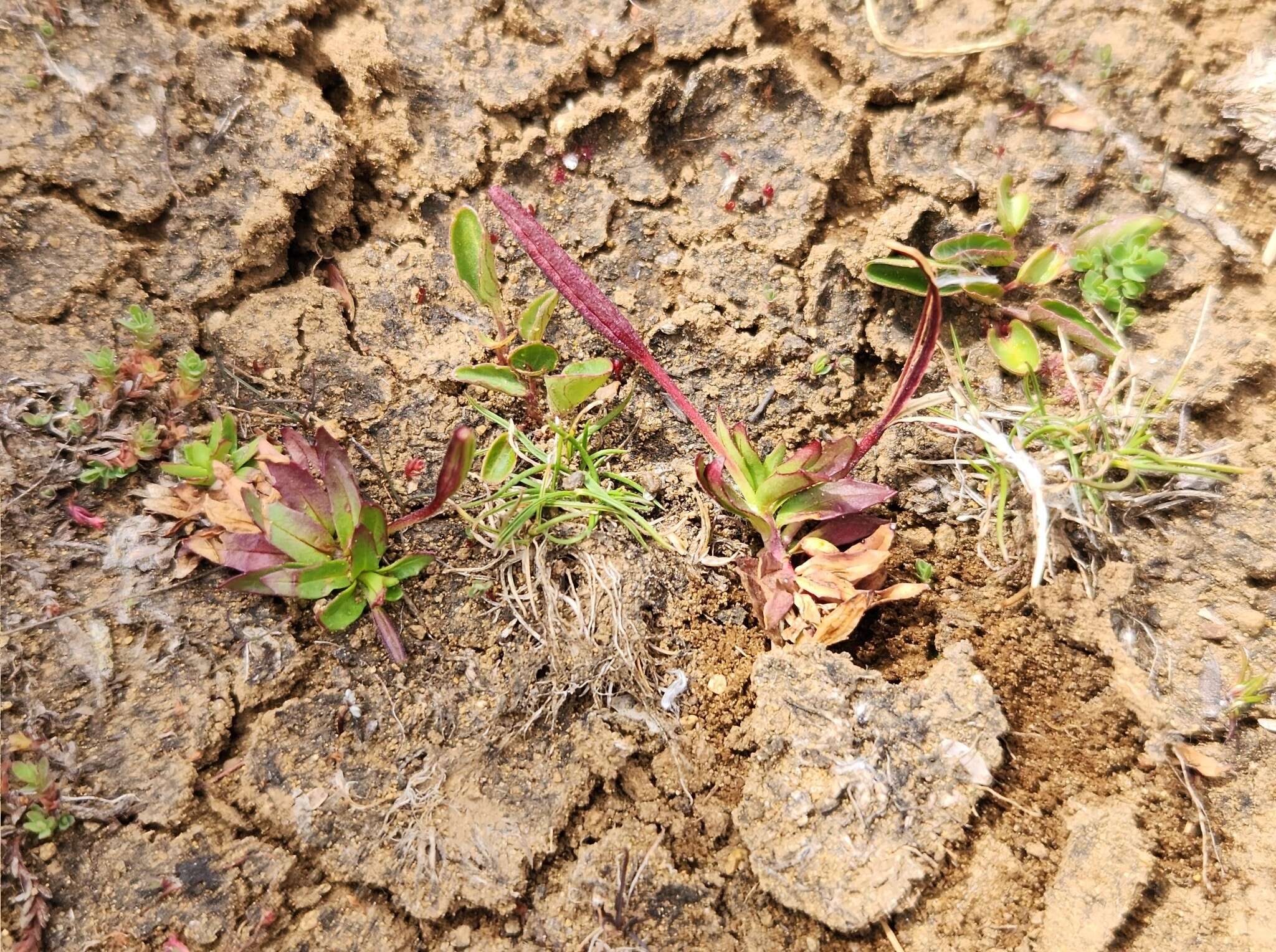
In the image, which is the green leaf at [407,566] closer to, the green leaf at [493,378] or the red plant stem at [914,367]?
the green leaf at [493,378]

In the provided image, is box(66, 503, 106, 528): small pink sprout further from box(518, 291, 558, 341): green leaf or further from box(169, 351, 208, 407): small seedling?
box(518, 291, 558, 341): green leaf

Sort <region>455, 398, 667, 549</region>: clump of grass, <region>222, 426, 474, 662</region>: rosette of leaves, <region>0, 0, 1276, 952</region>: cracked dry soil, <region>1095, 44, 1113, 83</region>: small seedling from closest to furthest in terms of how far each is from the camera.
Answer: <region>0, 0, 1276, 952</region>: cracked dry soil, <region>222, 426, 474, 662</region>: rosette of leaves, <region>455, 398, 667, 549</region>: clump of grass, <region>1095, 44, 1113, 83</region>: small seedling

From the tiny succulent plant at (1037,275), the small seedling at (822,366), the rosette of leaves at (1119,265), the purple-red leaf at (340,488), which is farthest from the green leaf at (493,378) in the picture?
the rosette of leaves at (1119,265)

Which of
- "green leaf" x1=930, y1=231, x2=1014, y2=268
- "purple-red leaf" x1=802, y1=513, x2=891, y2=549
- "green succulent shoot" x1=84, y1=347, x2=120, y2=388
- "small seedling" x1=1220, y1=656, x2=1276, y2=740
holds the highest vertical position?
"green succulent shoot" x1=84, y1=347, x2=120, y2=388

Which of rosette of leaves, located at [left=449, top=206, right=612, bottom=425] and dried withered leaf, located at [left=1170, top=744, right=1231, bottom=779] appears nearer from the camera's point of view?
dried withered leaf, located at [left=1170, top=744, right=1231, bottom=779]

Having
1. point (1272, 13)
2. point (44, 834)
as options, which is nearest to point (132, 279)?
point (44, 834)

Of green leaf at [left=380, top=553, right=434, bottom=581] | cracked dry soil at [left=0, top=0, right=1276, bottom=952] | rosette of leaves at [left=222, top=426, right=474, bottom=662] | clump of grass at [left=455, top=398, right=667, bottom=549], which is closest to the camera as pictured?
cracked dry soil at [left=0, top=0, right=1276, bottom=952]

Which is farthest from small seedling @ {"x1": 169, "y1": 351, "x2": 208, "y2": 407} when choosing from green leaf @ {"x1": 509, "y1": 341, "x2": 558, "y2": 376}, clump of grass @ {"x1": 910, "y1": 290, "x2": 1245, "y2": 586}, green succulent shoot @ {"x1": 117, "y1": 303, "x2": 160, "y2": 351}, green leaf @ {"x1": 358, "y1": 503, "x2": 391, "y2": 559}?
clump of grass @ {"x1": 910, "y1": 290, "x2": 1245, "y2": 586}
